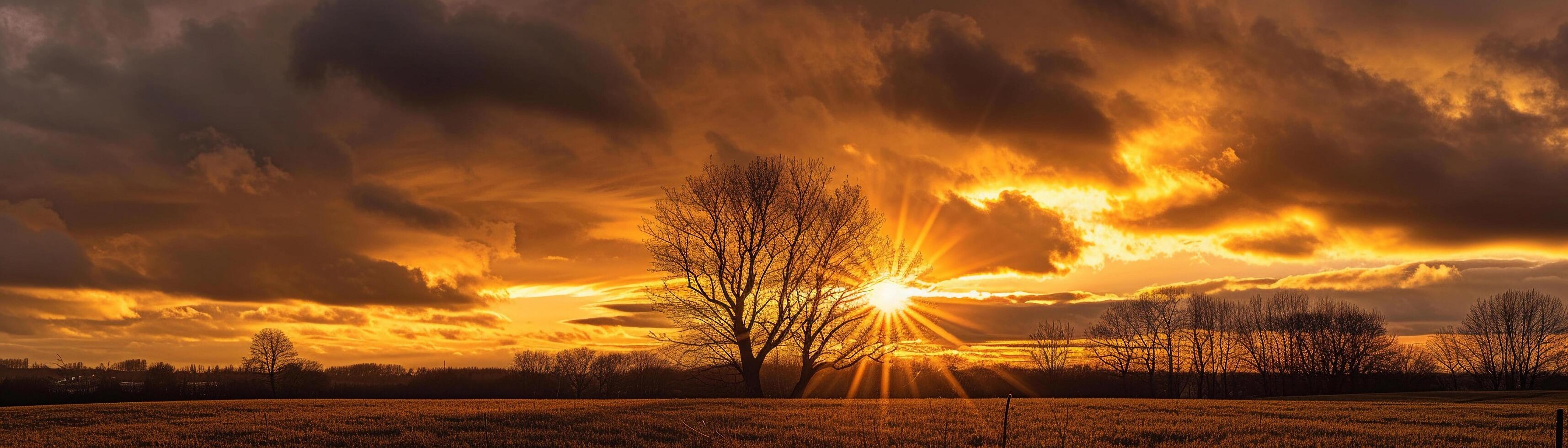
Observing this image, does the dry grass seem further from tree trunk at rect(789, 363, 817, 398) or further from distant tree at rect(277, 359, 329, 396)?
distant tree at rect(277, 359, 329, 396)

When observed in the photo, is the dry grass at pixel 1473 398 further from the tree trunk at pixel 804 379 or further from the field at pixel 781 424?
the tree trunk at pixel 804 379

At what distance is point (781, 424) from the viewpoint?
78.1 ft

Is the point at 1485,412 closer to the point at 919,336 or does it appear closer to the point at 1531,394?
the point at 919,336

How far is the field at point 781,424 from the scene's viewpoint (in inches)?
836

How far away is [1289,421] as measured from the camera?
2739 centimetres

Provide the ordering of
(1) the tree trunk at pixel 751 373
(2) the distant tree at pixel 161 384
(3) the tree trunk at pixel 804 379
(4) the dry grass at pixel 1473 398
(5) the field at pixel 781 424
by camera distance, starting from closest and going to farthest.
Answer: (5) the field at pixel 781 424, (1) the tree trunk at pixel 751 373, (3) the tree trunk at pixel 804 379, (4) the dry grass at pixel 1473 398, (2) the distant tree at pixel 161 384

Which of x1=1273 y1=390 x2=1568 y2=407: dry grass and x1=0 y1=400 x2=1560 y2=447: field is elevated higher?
x1=0 y1=400 x2=1560 y2=447: field

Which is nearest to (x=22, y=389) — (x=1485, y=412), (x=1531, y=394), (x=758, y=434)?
(x=758, y=434)

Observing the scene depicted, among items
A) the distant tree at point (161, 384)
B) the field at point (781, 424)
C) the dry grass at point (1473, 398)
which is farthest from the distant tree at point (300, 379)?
the dry grass at point (1473, 398)

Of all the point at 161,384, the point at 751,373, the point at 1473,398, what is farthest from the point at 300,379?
the point at 1473,398

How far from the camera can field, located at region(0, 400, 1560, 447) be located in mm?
21234

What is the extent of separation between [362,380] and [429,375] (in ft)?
28.5

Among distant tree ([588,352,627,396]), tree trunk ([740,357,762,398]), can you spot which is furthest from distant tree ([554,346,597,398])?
tree trunk ([740,357,762,398])

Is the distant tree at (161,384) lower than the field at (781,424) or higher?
lower
